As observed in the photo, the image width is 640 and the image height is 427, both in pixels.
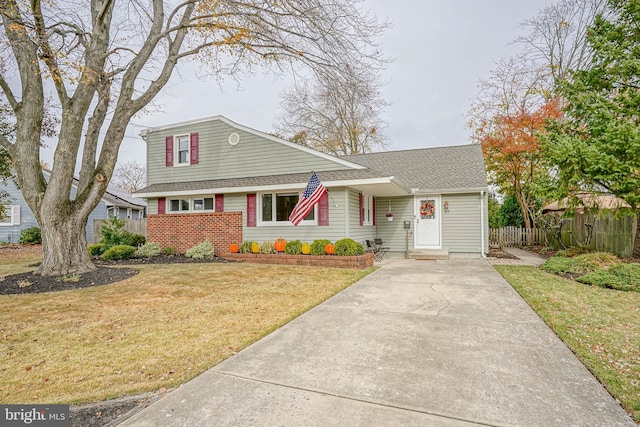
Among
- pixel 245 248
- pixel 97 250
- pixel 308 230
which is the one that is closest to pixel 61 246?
pixel 245 248

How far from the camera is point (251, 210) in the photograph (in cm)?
1141

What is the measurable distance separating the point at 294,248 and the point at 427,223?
5548 millimetres

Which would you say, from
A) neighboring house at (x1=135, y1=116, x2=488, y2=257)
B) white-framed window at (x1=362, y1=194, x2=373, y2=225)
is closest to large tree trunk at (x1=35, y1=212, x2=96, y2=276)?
neighboring house at (x1=135, y1=116, x2=488, y2=257)

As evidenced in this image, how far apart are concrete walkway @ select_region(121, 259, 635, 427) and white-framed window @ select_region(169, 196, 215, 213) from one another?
8.83 meters

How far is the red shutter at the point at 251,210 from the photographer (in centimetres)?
1138

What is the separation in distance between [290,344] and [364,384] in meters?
1.18

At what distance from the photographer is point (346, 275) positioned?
801 centimetres

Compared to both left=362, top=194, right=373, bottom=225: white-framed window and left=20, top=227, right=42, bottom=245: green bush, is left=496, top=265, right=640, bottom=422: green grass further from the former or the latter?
left=20, top=227, right=42, bottom=245: green bush

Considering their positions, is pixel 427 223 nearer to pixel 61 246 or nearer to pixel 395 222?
pixel 395 222

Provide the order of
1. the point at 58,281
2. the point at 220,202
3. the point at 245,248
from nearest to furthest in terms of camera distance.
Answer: the point at 58,281, the point at 245,248, the point at 220,202

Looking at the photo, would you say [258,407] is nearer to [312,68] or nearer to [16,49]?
[312,68]

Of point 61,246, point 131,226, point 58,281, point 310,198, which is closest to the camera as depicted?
point 58,281

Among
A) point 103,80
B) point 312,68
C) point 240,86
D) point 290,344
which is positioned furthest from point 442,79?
point 290,344

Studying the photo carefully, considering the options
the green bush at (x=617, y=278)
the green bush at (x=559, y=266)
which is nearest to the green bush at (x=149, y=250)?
the green bush at (x=559, y=266)
